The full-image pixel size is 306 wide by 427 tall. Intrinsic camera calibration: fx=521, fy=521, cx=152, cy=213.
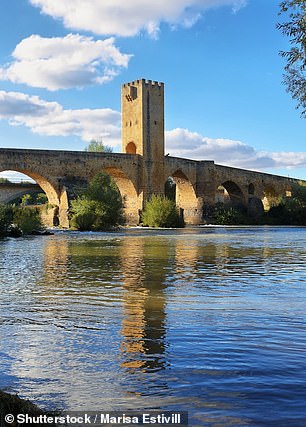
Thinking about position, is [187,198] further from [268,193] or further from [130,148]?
[268,193]

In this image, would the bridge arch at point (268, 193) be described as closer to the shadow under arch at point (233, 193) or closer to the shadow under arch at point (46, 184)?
the shadow under arch at point (233, 193)

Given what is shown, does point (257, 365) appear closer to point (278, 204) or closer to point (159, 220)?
point (159, 220)

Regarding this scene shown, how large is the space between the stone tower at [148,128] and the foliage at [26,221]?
1718 centimetres

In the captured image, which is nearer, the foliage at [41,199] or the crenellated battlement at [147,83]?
the crenellated battlement at [147,83]

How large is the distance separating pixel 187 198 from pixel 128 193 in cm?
769

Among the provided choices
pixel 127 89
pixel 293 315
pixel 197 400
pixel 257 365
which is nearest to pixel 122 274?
pixel 293 315

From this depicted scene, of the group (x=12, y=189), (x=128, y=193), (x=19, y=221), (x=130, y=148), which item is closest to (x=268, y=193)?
(x=130, y=148)

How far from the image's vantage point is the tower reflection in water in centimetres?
370

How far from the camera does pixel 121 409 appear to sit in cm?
280

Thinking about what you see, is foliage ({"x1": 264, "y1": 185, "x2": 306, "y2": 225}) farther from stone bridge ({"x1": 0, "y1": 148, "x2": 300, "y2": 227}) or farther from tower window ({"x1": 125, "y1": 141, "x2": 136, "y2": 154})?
tower window ({"x1": 125, "y1": 141, "x2": 136, "y2": 154})

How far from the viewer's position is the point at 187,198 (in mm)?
47656

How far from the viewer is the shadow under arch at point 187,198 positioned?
45594 millimetres

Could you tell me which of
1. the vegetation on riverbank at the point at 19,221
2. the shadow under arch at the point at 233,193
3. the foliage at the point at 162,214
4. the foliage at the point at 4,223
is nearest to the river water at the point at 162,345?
the foliage at the point at 4,223

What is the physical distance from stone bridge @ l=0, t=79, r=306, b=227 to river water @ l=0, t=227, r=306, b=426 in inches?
996
